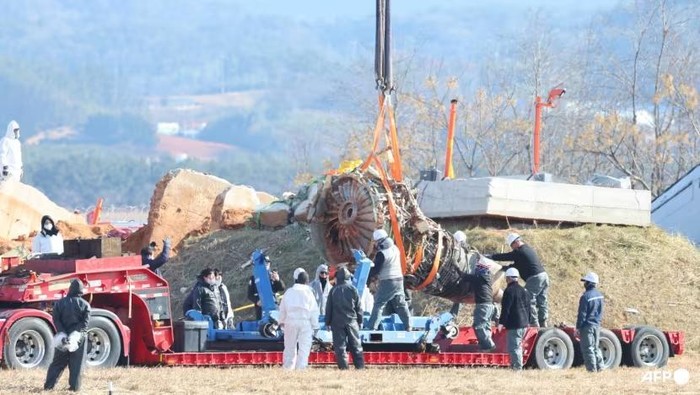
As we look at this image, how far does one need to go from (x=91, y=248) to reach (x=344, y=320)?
4.14 meters

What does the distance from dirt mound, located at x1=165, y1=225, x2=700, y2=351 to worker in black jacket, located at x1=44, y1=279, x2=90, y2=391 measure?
11.6 meters

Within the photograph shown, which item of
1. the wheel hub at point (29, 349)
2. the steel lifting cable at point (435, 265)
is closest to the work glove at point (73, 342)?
the wheel hub at point (29, 349)

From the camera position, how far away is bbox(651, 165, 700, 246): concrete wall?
4506 centimetres

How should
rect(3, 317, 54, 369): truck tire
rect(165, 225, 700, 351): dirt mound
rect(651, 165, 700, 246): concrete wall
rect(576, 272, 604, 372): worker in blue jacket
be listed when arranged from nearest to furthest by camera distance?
rect(3, 317, 54, 369): truck tire → rect(576, 272, 604, 372): worker in blue jacket → rect(165, 225, 700, 351): dirt mound → rect(651, 165, 700, 246): concrete wall

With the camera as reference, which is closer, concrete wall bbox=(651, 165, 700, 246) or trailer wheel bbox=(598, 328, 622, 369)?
trailer wheel bbox=(598, 328, 622, 369)

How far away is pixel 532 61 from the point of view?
68688 mm

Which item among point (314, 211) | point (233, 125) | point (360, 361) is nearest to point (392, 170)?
point (314, 211)

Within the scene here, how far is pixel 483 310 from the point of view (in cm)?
2714

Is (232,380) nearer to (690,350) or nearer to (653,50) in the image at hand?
(690,350)

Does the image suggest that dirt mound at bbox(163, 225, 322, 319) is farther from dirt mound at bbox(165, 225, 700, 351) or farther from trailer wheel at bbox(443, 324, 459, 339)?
trailer wheel at bbox(443, 324, 459, 339)

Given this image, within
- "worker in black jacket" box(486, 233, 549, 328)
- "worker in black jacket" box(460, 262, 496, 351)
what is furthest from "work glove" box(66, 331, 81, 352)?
"worker in black jacket" box(486, 233, 549, 328)

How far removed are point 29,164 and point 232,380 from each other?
128993mm

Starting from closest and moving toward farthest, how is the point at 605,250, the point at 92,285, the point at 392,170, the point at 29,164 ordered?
the point at 92,285 < the point at 392,170 < the point at 605,250 < the point at 29,164

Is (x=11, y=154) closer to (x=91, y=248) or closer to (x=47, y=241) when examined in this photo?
(x=47, y=241)
